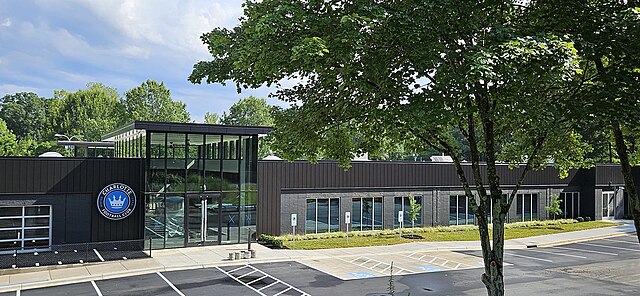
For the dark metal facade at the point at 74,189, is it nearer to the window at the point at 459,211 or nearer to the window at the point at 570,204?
the window at the point at 459,211

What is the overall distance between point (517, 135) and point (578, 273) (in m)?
10.6

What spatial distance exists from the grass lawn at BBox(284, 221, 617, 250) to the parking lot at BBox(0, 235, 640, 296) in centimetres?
314

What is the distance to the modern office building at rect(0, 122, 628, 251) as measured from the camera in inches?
949

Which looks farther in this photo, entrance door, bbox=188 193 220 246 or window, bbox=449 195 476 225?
window, bbox=449 195 476 225

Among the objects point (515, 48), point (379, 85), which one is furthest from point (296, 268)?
point (515, 48)

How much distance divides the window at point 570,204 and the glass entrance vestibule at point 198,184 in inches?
962

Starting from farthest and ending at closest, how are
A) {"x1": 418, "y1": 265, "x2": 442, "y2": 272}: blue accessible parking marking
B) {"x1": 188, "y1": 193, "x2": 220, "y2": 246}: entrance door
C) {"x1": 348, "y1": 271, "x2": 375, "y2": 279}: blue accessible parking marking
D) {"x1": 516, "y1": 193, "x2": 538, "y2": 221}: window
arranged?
{"x1": 516, "y1": 193, "x2": 538, "y2": 221}: window → {"x1": 188, "y1": 193, "x2": 220, "y2": 246}: entrance door → {"x1": 418, "y1": 265, "x2": 442, "y2": 272}: blue accessible parking marking → {"x1": 348, "y1": 271, "x2": 375, "y2": 279}: blue accessible parking marking

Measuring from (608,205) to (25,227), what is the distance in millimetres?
38587

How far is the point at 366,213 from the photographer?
32125mm

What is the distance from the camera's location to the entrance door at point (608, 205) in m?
41.5

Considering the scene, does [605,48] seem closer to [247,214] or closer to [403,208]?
[247,214]

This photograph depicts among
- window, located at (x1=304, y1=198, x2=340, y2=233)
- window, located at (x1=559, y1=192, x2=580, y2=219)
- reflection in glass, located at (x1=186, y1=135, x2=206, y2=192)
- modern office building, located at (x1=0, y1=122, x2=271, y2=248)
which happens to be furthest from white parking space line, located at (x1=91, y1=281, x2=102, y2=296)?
window, located at (x1=559, y1=192, x2=580, y2=219)

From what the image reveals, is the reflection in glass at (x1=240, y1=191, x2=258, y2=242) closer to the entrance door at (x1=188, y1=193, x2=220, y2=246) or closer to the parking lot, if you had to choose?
the entrance door at (x1=188, y1=193, x2=220, y2=246)

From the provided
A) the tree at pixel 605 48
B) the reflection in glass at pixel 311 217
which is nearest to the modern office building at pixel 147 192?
the reflection in glass at pixel 311 217
